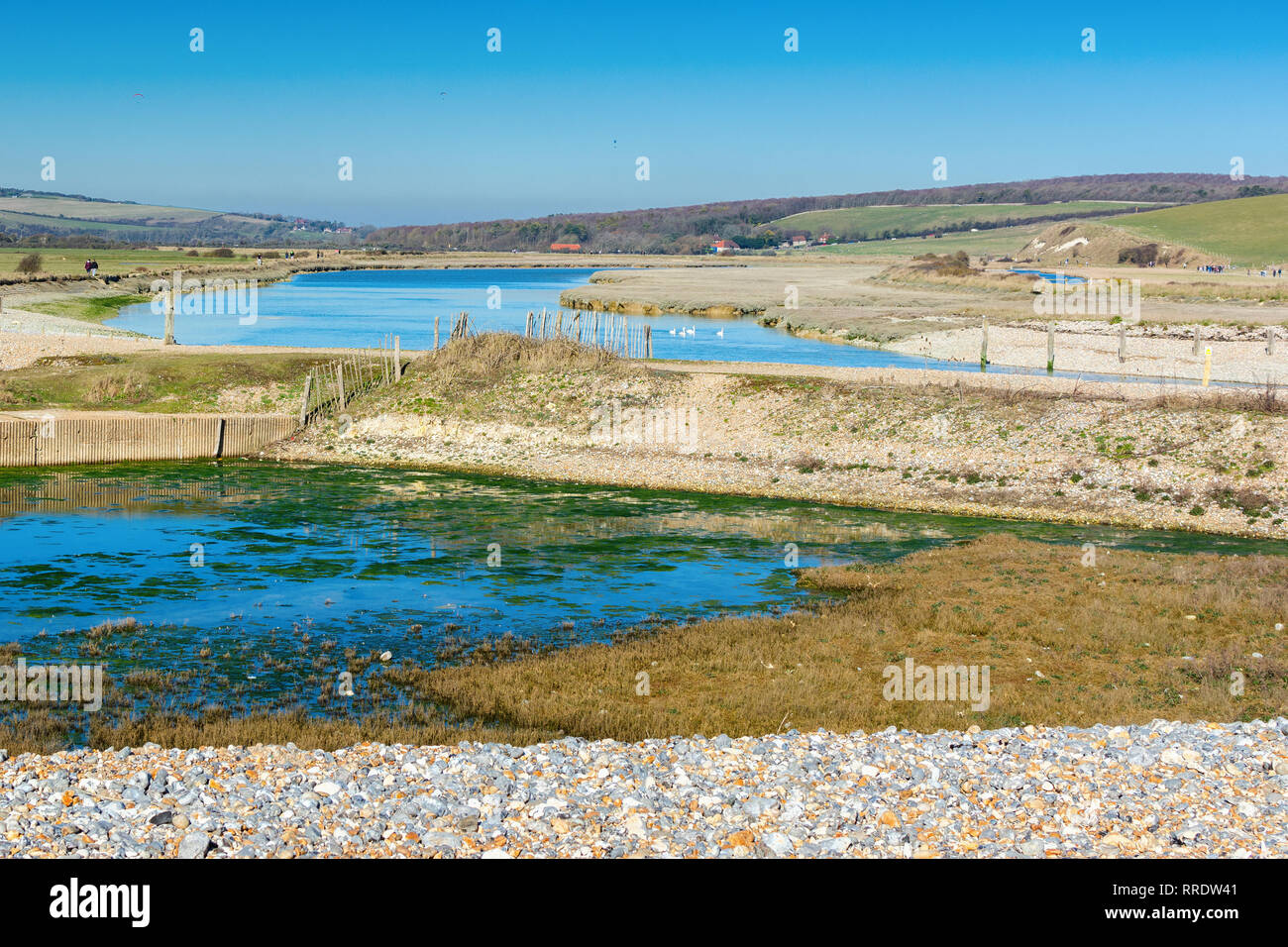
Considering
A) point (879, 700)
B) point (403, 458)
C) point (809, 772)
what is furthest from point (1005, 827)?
point (403, 458)

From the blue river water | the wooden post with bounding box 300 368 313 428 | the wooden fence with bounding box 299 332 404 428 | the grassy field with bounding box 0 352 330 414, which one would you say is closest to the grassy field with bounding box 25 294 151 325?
the blue river water

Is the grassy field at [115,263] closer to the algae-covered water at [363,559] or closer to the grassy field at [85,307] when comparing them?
the grassy field at [85,307]

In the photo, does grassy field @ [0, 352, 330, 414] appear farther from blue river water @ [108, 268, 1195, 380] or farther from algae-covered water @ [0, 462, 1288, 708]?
blue river water @ [108, 268, 1195, 380]

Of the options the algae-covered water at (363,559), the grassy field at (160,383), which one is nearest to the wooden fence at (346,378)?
the grassy field at (160,383)

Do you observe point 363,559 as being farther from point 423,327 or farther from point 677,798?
point 423,327

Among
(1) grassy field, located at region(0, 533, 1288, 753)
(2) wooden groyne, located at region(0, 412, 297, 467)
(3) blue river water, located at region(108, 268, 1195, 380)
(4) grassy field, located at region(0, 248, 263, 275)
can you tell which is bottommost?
(1) grassy field, located at region(0, 533, 1288, 753)

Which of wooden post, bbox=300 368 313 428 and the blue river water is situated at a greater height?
the blue river water
